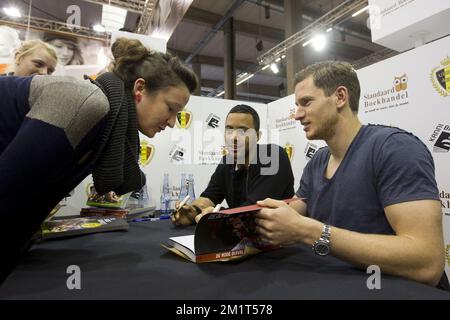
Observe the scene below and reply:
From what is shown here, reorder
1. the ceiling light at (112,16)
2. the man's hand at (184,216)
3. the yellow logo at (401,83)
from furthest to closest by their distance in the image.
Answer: the ceiling light at (112,16)
the yellow logo at (401,83)
the man's hand at (184,216)

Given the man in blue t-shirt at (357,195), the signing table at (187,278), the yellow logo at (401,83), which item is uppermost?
the yellow logo at (401,83)

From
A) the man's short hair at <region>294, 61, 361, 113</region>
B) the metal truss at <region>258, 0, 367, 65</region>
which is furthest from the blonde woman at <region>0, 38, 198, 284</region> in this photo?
the metal truss at <region>258, 0, 367, 65</region>

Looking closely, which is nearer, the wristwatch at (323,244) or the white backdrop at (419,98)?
the wristwatch at (323,244)

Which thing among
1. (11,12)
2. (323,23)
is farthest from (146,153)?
(11,12)

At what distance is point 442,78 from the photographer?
5.20 ft

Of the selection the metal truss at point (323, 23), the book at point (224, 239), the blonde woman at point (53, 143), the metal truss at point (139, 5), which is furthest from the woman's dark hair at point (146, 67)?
the metal truss at point (323, 23)

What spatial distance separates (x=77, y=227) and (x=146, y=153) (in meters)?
1.39

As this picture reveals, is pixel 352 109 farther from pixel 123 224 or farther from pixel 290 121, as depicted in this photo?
pixel 290 121

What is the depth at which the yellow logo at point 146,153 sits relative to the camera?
7.99 ft

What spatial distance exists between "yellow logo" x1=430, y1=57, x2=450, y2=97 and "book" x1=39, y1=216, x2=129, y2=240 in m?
1.78

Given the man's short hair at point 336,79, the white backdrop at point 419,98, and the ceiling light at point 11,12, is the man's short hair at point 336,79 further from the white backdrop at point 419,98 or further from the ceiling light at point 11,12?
the ceiling light at point 11,12

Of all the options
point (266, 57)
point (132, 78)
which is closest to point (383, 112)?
point (132, 78)

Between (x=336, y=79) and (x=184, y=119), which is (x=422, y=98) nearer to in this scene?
(x=336, y=79)

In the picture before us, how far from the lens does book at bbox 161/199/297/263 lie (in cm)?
71
